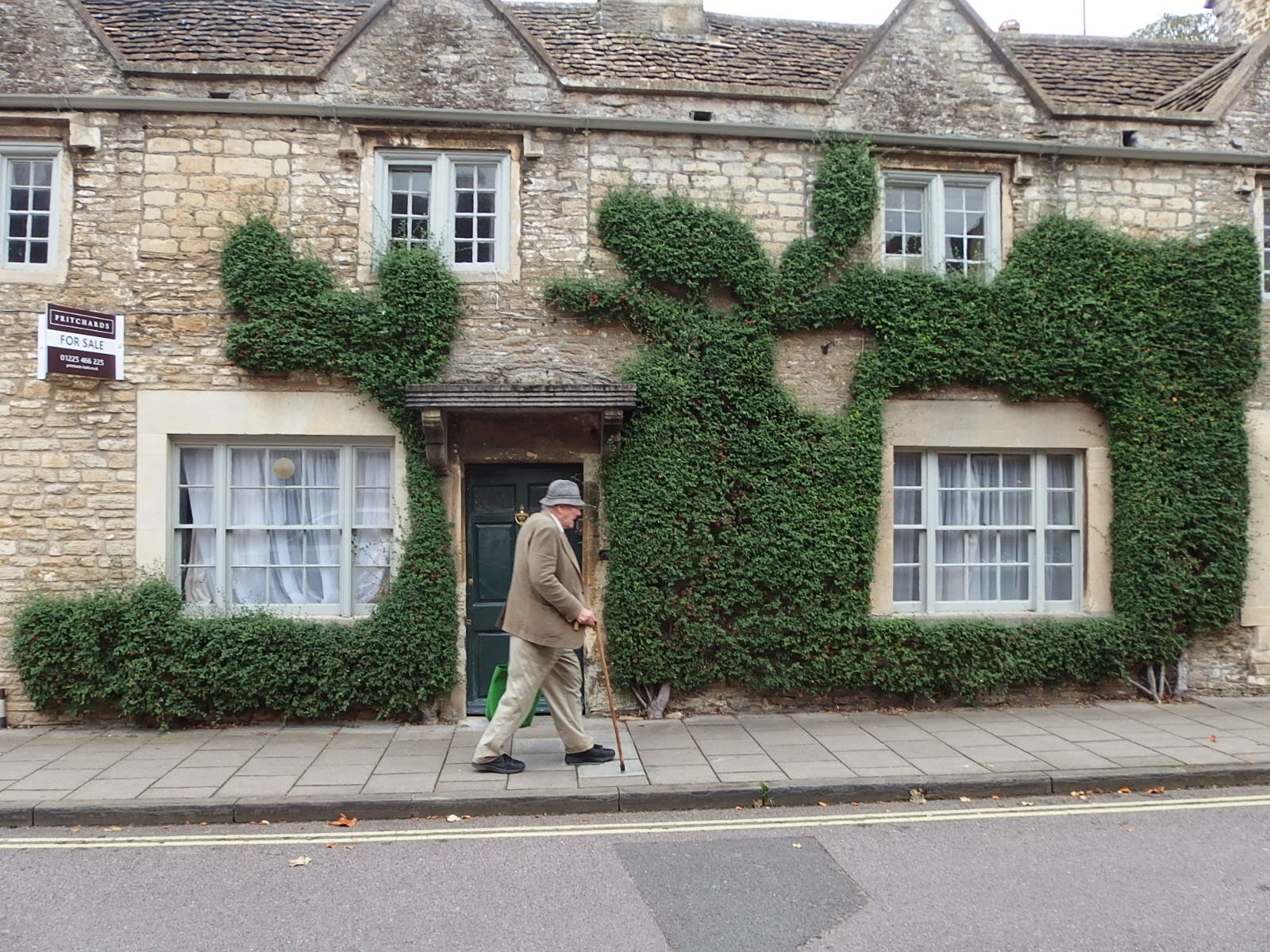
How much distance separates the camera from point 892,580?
27.8 ft

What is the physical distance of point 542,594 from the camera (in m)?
6.21

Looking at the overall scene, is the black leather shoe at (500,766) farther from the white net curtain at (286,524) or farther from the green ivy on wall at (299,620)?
the white net curtain at (286,524)

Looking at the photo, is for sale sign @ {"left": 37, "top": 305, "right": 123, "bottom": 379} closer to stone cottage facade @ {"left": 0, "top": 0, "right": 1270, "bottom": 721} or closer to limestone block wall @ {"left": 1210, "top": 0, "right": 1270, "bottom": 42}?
stone cottage facade @ {"left": 0, "top": 0, "right": 1270, "bottom": 721}

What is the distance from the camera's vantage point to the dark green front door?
806 centimetres

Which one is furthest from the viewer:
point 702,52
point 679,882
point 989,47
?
point 702,52

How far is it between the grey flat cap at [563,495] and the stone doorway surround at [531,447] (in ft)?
4.00

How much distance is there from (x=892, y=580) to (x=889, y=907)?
14.8 feet

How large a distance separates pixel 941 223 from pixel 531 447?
4.53 metres

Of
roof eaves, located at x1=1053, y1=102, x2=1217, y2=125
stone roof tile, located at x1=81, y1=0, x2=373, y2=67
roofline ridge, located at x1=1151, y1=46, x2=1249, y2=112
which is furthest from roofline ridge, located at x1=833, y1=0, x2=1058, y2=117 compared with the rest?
stone roof tile, located at x1=81, y1=0, x2=373, y2=67

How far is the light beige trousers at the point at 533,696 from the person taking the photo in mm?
6270

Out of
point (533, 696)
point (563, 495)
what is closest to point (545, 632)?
point (533, 696)

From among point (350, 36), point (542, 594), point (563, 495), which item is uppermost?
point (350, 36)

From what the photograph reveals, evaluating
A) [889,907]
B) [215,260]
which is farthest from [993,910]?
[215,260]

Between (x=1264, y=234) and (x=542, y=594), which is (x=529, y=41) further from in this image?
(x=1264, y=234)
